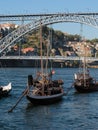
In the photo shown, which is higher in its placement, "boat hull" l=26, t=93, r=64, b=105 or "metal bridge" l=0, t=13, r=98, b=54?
"metal bridge" l=0, t=13, r=98, b=54

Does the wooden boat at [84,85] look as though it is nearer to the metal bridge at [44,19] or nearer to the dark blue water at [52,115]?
the dark blue water at [52,115]

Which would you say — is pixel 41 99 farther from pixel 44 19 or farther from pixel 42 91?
pixel 44 19

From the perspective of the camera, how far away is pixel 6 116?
41.7 meters

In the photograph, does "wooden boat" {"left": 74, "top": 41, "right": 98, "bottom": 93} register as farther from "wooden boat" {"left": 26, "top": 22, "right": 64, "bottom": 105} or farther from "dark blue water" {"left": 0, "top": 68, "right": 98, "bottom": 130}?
"wooden boat" {"left": 26, "top": 22, "right": 64, "bottom": 105}

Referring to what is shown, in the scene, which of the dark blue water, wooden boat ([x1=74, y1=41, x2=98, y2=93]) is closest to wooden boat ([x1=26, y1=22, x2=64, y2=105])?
the dark blue water

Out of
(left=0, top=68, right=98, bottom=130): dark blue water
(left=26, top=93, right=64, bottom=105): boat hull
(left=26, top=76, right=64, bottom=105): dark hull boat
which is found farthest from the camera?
(left=26, top=76, right=64, bottom=105): dark hull boat

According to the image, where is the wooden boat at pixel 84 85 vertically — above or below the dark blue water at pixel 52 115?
above

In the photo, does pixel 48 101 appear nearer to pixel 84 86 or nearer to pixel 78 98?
pixel 78 98

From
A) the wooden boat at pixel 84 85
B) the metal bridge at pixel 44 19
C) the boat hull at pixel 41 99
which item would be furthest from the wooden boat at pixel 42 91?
the metal bridge at pixel 44 19

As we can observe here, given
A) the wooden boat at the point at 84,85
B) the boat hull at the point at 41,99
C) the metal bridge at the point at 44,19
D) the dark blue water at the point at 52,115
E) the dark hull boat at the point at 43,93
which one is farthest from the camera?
the metal bridge at the point at 44,19

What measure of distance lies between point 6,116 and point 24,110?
12.8 ft

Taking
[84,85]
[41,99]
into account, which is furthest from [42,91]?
[84,85]

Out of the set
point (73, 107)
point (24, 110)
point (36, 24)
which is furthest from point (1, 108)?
point (36, 24)

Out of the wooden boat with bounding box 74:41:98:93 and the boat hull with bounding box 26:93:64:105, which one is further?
the wooden boat with bounding box 74:41:98:93
